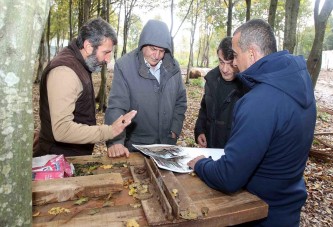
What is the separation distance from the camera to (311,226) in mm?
4328

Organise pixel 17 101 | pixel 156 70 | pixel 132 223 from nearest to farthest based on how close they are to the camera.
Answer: pixel 17 101 → pixel 132 223 → pixel 156 70

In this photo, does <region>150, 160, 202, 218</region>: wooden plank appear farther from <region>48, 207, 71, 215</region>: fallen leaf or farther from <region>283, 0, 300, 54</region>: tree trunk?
<region>283, 0, 300, 54</region>: tree trunk

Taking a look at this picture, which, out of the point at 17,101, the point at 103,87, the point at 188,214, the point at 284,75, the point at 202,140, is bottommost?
the point at 202,140

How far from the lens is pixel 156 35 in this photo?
346 centimetres

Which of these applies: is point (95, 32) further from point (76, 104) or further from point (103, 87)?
point (103, 87)

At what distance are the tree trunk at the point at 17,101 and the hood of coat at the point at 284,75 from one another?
142cm

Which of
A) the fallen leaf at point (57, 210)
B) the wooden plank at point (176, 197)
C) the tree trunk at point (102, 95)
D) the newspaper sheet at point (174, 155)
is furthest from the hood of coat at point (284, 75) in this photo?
the tree trunk at point (102, 95)

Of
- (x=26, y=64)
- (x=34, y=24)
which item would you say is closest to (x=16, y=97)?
A: (x=26, y=64)

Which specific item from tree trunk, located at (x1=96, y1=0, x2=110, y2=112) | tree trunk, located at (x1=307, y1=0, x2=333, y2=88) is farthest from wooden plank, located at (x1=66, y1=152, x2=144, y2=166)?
tree trunk, located at (x1=96, y1=0, x2=110, y2=112)

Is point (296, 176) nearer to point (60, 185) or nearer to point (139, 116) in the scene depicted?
point (60, 185)

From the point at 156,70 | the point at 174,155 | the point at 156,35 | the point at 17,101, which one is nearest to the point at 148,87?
the point at 156,70

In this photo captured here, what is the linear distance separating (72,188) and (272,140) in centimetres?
133

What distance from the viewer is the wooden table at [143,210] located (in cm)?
163

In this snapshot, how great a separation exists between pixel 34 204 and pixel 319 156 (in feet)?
20.6
